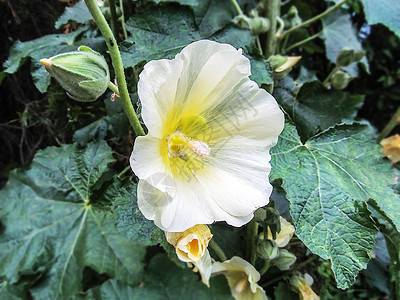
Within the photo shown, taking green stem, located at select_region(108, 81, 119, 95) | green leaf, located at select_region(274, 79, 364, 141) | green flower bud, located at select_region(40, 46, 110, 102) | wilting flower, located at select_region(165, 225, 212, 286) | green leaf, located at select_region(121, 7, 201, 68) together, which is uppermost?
green flower bud, located at select_region(40, 46, 110, 102)

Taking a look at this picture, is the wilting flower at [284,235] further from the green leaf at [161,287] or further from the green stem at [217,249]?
the green leaf at [161,287]

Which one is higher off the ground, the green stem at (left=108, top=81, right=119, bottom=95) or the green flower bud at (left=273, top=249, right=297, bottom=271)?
the green stem at (left=108, top=81, right=119, bottom=95)

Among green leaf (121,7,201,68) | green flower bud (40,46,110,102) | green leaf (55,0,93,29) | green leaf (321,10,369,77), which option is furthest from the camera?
green leaf (321,10,369,77)

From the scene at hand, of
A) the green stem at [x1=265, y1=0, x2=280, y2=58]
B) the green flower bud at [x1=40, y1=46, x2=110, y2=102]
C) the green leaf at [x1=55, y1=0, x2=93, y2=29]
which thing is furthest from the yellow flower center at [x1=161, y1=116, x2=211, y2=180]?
the green stem at [x1=265, y1=0, x2=280, y2=58]

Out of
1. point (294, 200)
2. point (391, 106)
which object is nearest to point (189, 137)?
point (294, 200)

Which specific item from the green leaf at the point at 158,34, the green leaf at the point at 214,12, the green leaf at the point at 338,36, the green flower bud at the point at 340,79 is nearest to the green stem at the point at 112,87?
the green leaf at the point at 158,34

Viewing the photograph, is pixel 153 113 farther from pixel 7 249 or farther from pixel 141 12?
pixel 7 249

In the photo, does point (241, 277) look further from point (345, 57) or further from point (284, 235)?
point (345, 57)

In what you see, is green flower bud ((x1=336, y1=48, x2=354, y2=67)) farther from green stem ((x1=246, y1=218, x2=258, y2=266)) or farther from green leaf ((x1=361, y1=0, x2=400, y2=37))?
green stem ((x1=246, y1=218, x2=258, y2=266))
